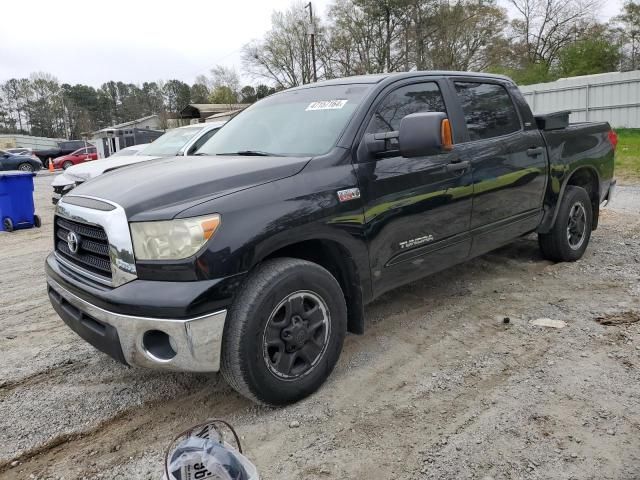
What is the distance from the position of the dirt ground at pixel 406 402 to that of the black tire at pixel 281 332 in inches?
7.1

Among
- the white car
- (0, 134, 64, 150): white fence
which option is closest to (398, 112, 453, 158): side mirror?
the white car

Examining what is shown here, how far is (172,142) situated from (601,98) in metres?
15.8

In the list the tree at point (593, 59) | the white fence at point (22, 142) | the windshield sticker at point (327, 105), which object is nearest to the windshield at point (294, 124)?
the windshield sticker at point (327, 105)

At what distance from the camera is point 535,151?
14.2 feet

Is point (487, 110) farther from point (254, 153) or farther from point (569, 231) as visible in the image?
point (254, 153)

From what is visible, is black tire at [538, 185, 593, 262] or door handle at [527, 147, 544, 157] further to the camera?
black tire at [538, 185, 593, 262]

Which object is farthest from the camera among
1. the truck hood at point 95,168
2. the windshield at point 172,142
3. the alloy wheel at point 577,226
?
the truck hood at point 95,168

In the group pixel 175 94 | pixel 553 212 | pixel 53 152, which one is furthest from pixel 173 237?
pixel 175 94

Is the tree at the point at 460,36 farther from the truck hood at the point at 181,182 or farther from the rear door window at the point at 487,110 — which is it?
the truck hood at the point at 181,182

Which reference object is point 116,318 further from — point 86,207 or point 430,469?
point 430,469

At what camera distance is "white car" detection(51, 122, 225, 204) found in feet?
29.0

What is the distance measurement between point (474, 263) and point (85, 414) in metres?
3.87

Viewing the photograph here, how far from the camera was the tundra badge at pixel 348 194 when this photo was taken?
9.49ft

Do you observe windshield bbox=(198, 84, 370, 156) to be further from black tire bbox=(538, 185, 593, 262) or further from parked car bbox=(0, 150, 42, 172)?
parked car bbox=(0, 150, 42, 172)
